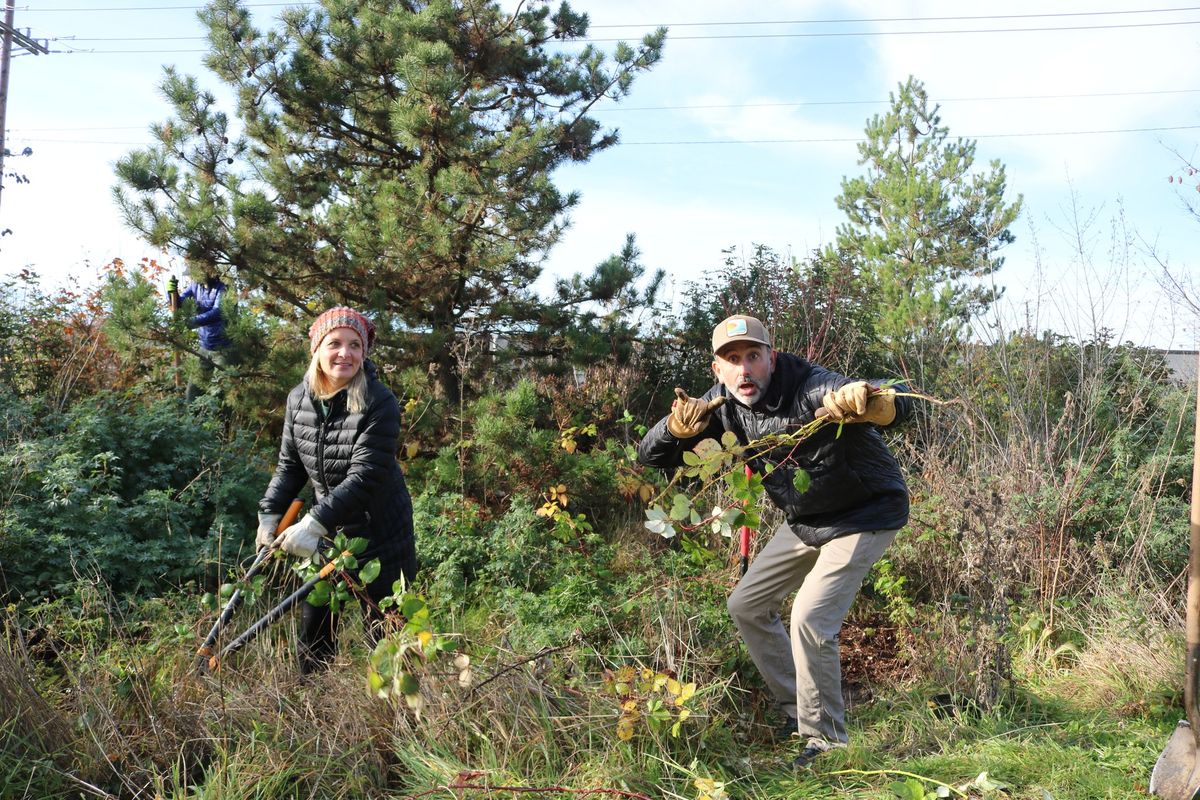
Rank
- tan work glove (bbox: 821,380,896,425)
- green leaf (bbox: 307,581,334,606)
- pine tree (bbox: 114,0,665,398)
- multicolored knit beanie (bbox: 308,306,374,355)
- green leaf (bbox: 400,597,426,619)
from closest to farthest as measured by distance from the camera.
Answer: green leaf (bbox: 400,597,426,619) → green leaf (bbox: 307,581,334,606) → tan work glove (bbox: 821,380,896,425) → multicolored knit beanie (bbox: 308,306,374,355) → pine tree (bbox: 114,0,665,398)

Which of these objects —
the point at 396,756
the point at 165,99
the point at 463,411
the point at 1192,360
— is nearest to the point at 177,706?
the point at 396,756

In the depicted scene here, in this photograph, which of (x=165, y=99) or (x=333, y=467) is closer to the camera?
(x=333, y=467)

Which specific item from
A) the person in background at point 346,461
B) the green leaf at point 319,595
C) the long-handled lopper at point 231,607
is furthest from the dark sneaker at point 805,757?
the long-handled lopper at point 231,607

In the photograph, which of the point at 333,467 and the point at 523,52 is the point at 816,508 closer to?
the point at 333,467

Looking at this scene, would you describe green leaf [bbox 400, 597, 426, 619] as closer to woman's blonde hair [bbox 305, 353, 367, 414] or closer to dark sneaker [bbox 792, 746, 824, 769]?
woman's blonde hair [bbox 305, 353, 367, 414]

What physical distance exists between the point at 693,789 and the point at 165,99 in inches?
224

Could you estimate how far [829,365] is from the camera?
7.34m

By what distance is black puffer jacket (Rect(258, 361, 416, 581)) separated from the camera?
324cm

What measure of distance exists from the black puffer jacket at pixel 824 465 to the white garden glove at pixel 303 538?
1648mm

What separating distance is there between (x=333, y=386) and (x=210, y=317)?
3454 millimetres

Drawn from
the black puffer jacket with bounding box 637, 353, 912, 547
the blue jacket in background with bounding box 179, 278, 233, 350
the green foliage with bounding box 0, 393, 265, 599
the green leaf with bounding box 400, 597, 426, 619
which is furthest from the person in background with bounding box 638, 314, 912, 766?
the blue jacket in background with bounding box 179, 278, 233, 350

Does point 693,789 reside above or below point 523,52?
below

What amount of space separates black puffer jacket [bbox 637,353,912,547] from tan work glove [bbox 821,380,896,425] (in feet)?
0.40

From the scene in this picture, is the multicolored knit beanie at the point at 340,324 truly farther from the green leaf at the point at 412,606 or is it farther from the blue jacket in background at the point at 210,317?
the blue jacket in background at the point at 210,317
